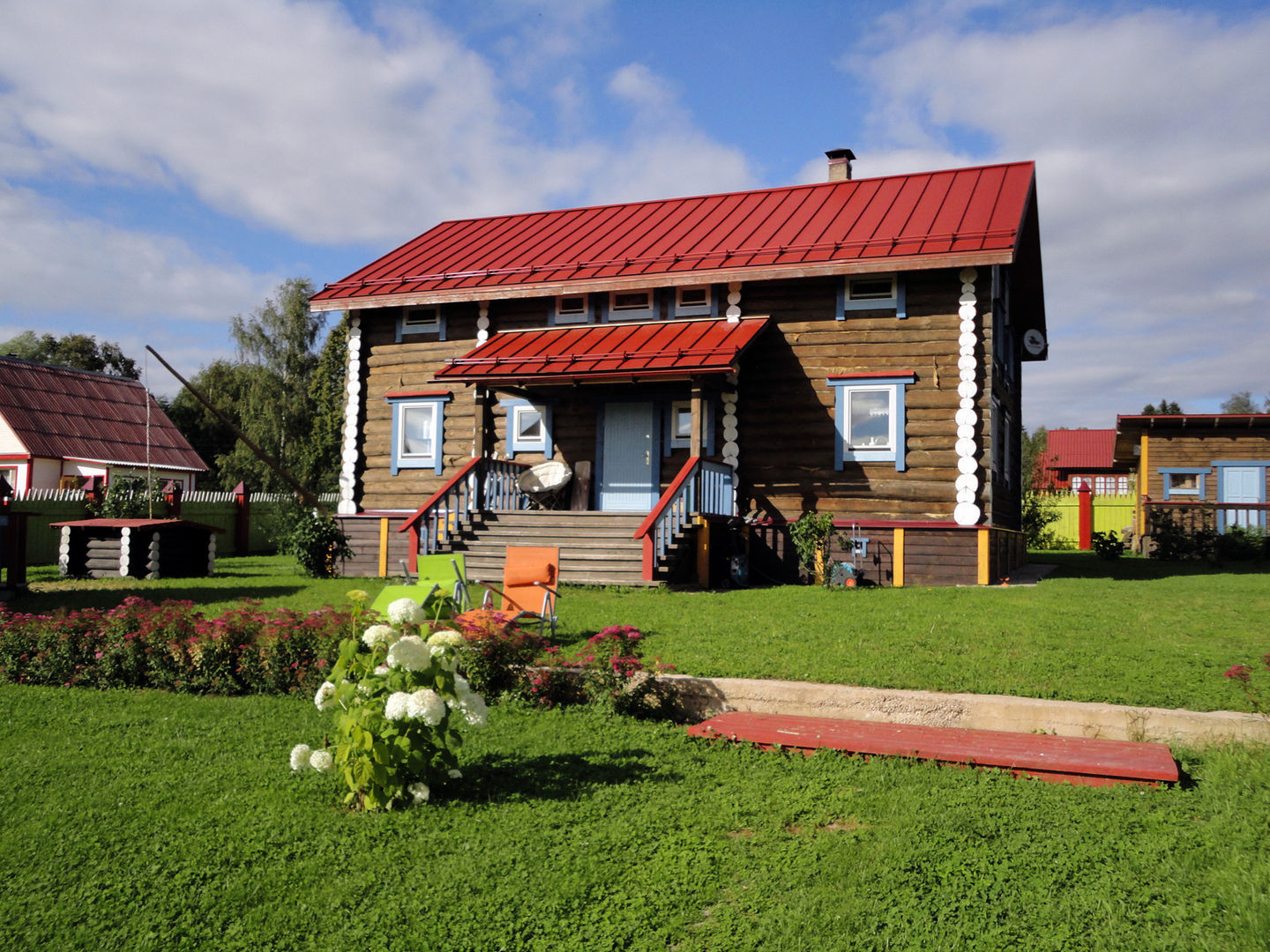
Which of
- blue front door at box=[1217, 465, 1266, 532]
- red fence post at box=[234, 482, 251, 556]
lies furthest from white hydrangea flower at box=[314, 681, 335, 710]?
blue front door at box=[1217, 465, 1266, 532]

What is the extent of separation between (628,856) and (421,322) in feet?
47.2

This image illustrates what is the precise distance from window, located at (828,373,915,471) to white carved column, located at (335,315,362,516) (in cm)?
855

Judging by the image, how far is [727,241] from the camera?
16422 mm

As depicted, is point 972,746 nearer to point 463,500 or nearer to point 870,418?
point 870,418

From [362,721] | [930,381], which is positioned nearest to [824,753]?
[362,721]

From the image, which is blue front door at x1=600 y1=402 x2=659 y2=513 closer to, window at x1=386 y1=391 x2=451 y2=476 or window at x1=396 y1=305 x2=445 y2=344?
window at x1=386 y1=391 x2=451 y2=476

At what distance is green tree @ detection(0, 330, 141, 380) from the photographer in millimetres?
48656

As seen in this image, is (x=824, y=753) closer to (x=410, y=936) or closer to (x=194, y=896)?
(x=410, y=936)

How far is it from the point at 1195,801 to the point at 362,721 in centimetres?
411

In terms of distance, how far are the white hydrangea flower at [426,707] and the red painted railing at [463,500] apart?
361 inches

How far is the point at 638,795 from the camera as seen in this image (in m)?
5.01

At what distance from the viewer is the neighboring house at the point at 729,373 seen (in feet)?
45.3

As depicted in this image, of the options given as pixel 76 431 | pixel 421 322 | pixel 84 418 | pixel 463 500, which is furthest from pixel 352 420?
pixel 84 418

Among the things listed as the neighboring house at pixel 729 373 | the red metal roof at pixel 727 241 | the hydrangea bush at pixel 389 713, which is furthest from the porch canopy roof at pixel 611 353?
the hydrangea bush at pixel 389 713
